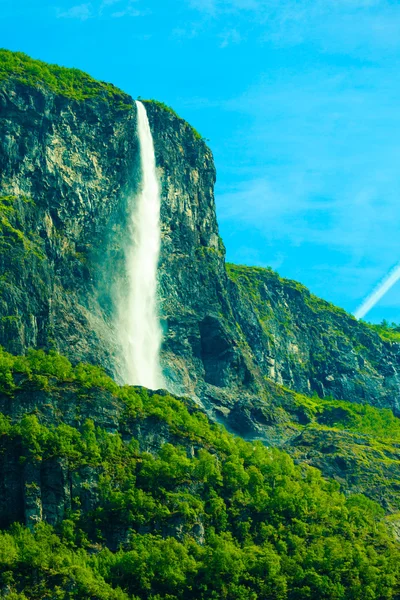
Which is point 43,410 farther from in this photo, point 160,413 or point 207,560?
point 207,560

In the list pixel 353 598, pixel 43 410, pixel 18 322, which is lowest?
pixel 353 598

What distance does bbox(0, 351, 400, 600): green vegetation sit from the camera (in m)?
138

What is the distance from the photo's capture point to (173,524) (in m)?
150

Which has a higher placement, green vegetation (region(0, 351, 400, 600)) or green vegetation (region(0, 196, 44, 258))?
green vegetation (region(0, 196, 44, 258))

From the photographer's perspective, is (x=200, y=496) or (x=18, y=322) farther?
(x=18, y=322)

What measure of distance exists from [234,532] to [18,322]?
160 feet

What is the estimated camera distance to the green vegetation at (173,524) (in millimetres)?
138125

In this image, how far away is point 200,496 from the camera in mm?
158000

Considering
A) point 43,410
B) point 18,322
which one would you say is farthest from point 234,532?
point 18,322

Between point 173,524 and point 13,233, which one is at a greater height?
point 13,233

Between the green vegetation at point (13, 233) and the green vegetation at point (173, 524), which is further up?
the green vegetation at point (13, 233)

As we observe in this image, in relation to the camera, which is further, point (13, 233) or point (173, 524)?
point (13, 233)

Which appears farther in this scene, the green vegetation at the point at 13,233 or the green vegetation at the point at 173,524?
the green vegetation at the point at 13,233

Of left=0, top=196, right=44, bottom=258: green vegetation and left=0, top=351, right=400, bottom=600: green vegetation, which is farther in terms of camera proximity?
left=0, top=196, right=44, bottom=258: green vegetation
